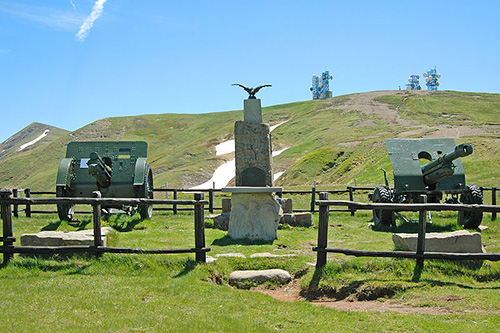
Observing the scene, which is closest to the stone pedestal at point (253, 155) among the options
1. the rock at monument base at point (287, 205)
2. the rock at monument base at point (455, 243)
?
the rock at monument base at point (287, 205)

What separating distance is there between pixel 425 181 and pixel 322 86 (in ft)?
332

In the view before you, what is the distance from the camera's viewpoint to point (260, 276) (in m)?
7.47

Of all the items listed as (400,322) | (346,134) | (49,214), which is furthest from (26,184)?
(400,322)

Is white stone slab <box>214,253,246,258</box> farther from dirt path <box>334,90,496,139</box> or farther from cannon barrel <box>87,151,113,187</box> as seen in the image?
dirt path <box>334,90,496,139</box>

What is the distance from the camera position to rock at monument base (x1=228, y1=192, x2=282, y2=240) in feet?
34.6

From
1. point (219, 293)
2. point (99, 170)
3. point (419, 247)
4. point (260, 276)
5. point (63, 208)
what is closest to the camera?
point (219, 293)

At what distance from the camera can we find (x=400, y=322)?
17.9 ft

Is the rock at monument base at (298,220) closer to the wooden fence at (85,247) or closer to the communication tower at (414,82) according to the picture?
the wooden fence at (85,247)

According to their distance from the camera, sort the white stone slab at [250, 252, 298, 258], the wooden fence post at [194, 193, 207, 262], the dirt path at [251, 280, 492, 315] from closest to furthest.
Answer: the dirt path at [251, 280, 492, 315], the wooden fence post at [194, 193, 207, 262], the white stone slab at [250, 252, 298, 258]

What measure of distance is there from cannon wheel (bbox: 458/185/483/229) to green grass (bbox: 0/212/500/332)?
4.26 m

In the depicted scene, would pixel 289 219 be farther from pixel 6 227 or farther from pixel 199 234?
pixel 6 227

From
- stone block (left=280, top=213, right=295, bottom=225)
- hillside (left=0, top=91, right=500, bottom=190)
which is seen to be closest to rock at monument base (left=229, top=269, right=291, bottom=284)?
stone block (left=280, top=213, right=295, bottom=225)

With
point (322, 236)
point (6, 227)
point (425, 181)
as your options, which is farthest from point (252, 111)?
point (6, 227)

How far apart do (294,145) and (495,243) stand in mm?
49492
